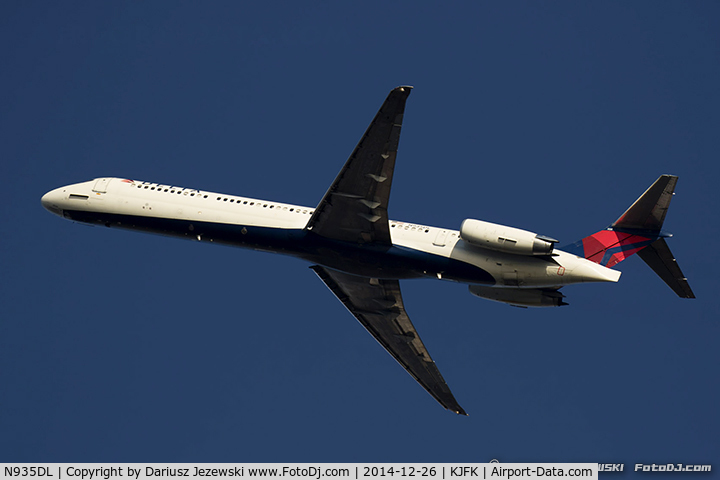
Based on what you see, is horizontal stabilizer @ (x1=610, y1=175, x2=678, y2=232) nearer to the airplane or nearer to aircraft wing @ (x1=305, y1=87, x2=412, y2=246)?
the airplane

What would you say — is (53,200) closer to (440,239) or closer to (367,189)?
(367,189)

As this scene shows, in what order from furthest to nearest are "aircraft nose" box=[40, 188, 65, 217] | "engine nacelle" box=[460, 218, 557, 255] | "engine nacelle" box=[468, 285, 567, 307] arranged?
1. "aircraft nose" box=[40, 188, 65, 217]
2. "engine nacelle" box=[468, 285, 567, 307]
3. "engine nacelle" box=[460, 218, 557, 255]

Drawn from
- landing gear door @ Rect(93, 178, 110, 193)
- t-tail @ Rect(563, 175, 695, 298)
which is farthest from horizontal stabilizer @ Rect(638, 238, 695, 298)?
landing gear door @ Rect(93, 178, 110, 193)

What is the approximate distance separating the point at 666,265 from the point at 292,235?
17.1 meters

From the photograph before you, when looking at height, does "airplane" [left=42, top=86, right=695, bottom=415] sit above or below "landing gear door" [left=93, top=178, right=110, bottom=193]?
below

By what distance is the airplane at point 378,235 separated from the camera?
35500mm

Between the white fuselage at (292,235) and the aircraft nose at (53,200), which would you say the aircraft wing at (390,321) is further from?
the aircraft nose at (53,200)

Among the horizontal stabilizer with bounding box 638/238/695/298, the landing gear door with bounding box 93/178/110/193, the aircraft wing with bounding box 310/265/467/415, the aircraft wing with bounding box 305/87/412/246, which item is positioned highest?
the landing gear door with bounding box 93/178/110/193

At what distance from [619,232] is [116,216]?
24.1 metres

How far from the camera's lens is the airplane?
116ft

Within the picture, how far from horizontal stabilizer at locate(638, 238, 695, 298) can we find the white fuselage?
3.78m

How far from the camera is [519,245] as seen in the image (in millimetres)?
35281

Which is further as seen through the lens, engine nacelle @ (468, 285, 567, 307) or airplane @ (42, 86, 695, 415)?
engine nacelle @ (468, 285, 567, 307)

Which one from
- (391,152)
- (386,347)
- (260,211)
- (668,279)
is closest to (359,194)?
(391,152)
